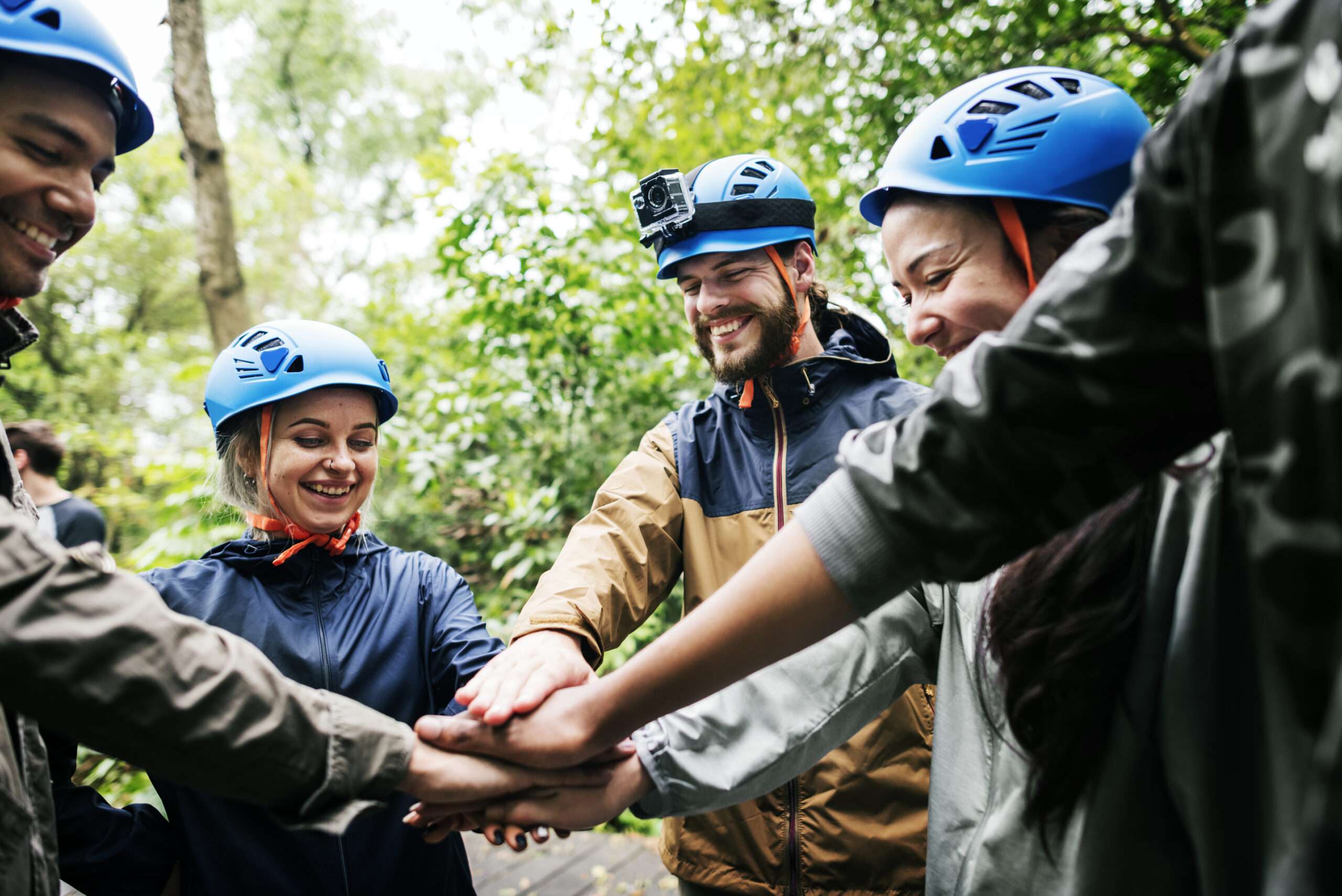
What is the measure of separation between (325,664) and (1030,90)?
100 inches

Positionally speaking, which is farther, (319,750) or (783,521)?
(783,521)

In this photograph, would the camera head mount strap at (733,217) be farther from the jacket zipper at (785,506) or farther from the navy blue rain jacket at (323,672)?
the navy blue rain jacket at (323,672)

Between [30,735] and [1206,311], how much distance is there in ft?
7.09

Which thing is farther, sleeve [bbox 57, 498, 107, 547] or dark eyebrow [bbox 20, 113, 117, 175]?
sleeve [bbox 57, 498, 107, 547]

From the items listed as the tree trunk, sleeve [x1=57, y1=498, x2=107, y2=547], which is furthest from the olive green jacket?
the tree trunk

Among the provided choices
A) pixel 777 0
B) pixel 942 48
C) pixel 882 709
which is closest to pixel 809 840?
pixel 882 709

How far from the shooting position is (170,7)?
6.13m

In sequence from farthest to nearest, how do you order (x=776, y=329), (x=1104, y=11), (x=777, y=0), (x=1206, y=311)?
(x=777, y=0) → (x=1104, y=11) → (x=776, y=329) → (x=1206, y=311)

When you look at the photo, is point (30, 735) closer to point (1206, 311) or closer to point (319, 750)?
point (319, 750)

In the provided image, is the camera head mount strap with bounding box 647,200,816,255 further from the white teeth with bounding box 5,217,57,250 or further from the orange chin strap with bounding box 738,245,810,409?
the white teeth with bounding box 5,217,57,250

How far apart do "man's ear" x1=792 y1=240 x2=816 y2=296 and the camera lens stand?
1.82 feet

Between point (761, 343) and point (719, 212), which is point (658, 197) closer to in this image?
point (719, 212)

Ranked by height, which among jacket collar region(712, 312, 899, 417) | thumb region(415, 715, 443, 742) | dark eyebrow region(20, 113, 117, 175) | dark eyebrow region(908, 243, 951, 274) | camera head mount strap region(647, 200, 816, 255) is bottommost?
thumb region(415, 715, 443, 742)

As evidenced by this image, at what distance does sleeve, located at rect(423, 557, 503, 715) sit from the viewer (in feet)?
7.59
